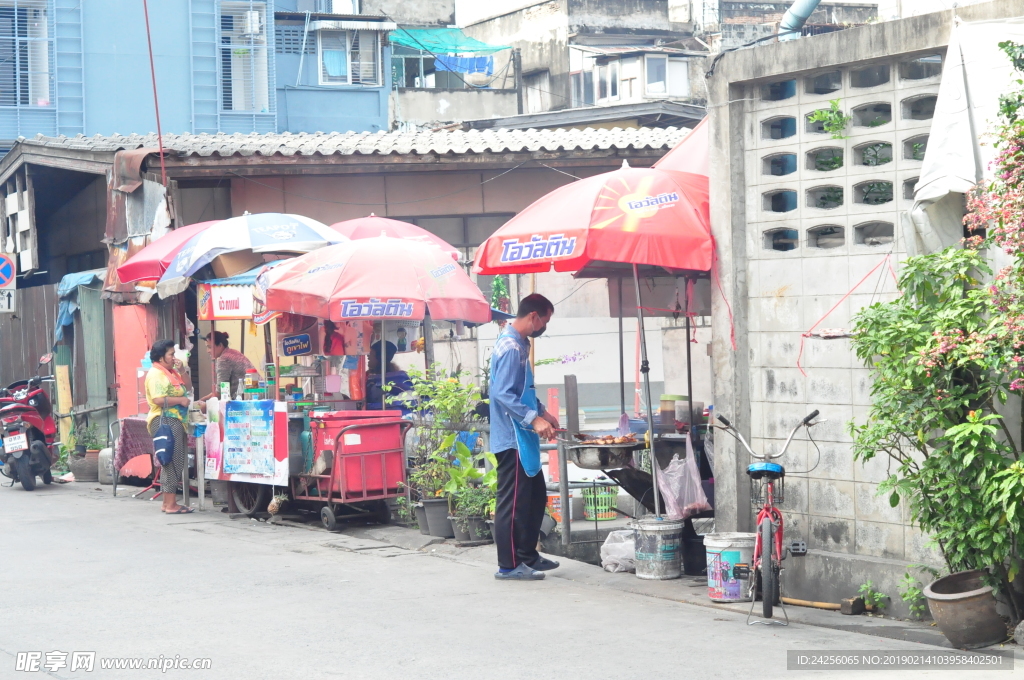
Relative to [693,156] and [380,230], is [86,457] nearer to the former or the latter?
[380,230]

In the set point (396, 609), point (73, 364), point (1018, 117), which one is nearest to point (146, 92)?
point (73, 364)

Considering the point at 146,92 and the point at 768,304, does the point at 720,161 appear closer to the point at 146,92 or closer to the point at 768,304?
the point at 768,304

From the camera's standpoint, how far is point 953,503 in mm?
6309

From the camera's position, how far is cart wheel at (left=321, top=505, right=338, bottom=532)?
Answer: 1124 cm

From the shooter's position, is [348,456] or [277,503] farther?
[277,503]

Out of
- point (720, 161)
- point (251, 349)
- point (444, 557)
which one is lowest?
point (444, 557)

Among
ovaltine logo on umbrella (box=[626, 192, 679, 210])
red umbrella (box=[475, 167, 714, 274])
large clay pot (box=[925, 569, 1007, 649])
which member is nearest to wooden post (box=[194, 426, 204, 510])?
red umbrella (box=[475, 167, 714, 274])

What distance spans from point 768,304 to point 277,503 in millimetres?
5788

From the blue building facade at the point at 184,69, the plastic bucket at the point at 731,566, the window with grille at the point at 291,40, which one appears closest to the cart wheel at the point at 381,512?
the plastic bucket at the point at 731,566

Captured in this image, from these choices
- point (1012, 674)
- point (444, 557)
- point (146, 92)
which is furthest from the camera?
point (146, 92)

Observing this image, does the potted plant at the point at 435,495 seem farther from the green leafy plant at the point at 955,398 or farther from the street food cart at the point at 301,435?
the green leafy plant at the point at 955,398

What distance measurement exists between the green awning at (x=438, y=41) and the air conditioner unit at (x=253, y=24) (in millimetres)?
10168

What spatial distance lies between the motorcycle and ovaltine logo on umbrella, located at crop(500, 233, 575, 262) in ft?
30.8

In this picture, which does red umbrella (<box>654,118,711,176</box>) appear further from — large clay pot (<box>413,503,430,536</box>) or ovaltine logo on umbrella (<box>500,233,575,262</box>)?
large clay pot (<box>413,503,430,536</box>)
